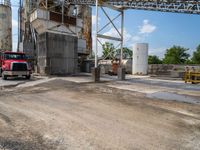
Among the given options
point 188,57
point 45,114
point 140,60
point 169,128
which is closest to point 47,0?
point 140,60

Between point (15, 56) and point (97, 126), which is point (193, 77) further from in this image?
point (15, 56)

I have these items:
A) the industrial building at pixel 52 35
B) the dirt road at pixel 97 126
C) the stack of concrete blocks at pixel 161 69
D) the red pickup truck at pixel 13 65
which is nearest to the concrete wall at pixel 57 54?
the industrial building at pixel 52 35

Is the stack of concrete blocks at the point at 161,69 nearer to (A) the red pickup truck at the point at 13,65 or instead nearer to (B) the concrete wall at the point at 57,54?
(B) the concrete wall at the point at 57,54

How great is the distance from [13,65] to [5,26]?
2396cm

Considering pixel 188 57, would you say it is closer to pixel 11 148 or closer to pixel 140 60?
pixel 140 60

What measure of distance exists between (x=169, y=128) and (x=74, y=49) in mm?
21785

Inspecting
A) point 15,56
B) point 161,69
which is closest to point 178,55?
point 161,69

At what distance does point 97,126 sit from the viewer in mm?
5762

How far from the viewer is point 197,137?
5.11 metres

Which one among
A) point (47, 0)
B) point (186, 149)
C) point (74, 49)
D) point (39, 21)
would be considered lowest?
point (186, 149)

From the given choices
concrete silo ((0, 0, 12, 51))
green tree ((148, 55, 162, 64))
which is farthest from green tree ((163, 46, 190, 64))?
concrete silo ((0, 0, 12, 51))

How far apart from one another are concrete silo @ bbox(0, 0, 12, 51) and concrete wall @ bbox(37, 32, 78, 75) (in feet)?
55.2

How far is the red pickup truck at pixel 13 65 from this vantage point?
18.6 m

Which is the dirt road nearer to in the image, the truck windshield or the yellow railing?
the yellow railing
